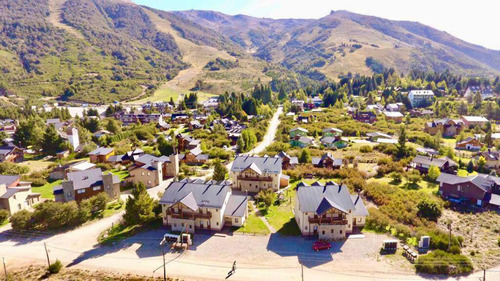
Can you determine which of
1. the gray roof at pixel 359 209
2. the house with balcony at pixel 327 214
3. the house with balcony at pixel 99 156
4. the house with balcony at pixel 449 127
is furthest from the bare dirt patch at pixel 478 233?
the house with balcony at pixel 99 156

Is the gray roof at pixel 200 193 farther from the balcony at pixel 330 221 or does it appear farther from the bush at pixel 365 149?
the bush at pixel 365 149

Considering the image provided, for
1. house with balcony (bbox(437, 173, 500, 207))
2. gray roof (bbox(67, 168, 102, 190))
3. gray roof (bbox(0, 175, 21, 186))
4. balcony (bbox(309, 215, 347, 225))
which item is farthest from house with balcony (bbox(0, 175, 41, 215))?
house with balcony (bbox(437, 173, 500, 207))

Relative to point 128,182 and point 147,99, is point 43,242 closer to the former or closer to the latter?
point 128,182

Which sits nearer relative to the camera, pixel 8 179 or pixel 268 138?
pixel 8 179

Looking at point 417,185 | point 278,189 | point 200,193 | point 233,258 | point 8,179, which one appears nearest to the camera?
point 233,258

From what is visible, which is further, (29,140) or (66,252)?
(29,140)

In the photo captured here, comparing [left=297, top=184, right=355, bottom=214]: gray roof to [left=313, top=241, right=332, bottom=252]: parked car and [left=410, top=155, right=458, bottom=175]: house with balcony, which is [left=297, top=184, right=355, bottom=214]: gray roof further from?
[left=410, top=155, right=458, bottom=175]: house with balcony

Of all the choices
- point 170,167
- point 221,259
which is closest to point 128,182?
point 170,167

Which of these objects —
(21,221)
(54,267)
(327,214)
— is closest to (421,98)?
(327,214)

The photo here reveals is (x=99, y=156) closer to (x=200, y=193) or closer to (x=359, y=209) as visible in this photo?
(x=200, y=193)
